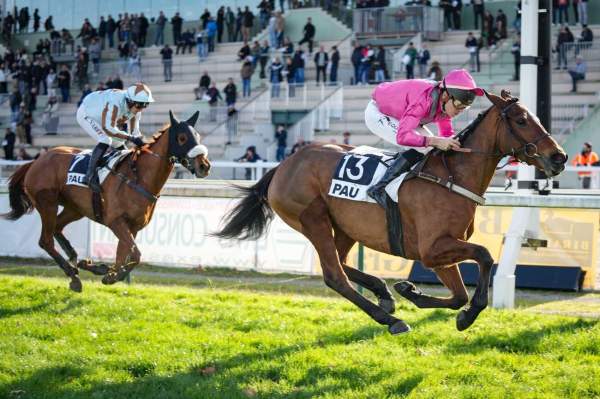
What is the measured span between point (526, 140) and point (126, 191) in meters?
4.58

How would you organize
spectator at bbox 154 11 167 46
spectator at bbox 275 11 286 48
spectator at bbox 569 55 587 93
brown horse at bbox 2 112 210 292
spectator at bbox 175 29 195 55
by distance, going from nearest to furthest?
1. brown horse at bbox 2 112 210 292
2. spectator at bbox 569 55 587 93
3. spectator at bbox 275 11 286 48
4. spectator at bbox 175 29 195 55
5. spectator at bbox 154 11 167 46

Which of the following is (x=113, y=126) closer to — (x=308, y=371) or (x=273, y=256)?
(x=273, y=256)

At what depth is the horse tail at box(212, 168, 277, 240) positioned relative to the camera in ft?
26.8

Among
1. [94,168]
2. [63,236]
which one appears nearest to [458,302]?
[94,168]

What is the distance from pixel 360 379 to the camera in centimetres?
634

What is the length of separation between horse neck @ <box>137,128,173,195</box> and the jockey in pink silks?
297cm

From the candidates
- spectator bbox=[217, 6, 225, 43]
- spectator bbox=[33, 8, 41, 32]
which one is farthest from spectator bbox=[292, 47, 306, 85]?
spectator bbox=[33, 8, 41, 32]

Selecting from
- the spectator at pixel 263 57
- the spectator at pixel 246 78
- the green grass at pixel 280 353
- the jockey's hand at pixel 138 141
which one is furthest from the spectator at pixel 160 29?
the green grass at pixel 280 353

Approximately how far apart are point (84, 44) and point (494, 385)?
29.4m

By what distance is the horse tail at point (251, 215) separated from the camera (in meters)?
8.18

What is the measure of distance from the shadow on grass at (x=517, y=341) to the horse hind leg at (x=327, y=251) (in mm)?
618

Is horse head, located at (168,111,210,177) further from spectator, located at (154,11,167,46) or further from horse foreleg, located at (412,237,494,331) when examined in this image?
spectator, located at (154,11,167,46)

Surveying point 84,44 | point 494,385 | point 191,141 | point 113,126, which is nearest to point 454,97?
point 494,385

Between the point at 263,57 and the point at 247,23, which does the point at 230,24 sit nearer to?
the point at 247,23
